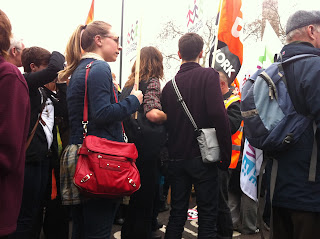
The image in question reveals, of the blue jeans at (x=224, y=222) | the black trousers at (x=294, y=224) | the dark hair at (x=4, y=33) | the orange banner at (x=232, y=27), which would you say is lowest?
the blue jeans at (x=224, y=222)

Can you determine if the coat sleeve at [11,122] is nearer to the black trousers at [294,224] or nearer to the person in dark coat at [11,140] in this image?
the person in dark coat at [11,140]

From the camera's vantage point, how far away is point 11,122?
4.73ft

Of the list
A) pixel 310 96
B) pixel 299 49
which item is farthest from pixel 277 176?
pixel 299 49

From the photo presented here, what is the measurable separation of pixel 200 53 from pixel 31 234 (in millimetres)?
2112

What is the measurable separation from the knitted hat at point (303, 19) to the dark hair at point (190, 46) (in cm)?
104

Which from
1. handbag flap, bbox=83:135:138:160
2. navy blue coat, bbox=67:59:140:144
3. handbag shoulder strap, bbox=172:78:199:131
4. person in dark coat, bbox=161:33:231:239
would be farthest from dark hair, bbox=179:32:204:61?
handbag flap, bbox=83:135:138:160

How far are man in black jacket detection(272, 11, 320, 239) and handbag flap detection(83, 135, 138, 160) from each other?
3.03 ft

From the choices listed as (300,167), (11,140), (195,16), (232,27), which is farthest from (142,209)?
(232,27)

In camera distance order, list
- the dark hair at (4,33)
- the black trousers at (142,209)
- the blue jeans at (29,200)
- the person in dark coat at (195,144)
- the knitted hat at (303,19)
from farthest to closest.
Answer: the black trousers at (142,209), the person in dark coat at (195,144), the blue jeans at (29,200), the knitted hat at (303,19), the dark hair at (4,33)

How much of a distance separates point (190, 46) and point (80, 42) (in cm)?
101

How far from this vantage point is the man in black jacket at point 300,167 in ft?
5.90

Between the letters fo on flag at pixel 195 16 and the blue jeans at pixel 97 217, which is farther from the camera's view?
the letters fo on flag at pixel 195 16

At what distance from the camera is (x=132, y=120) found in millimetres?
2986

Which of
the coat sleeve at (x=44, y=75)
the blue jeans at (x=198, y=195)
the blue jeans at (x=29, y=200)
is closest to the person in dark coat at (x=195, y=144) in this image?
the blue jeans at (x=198, y=195)
